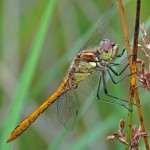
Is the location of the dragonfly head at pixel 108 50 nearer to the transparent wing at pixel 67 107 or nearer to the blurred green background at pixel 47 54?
the transparent wing at pixel 67 107

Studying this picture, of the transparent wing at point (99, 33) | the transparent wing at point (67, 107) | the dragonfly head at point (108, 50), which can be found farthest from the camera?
the transparent wing at point (67, 107)

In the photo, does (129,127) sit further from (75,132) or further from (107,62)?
(75,132)

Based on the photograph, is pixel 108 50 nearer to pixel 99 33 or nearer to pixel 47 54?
pixel 99 33

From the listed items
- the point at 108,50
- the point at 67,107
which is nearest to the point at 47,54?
the point at 67,107

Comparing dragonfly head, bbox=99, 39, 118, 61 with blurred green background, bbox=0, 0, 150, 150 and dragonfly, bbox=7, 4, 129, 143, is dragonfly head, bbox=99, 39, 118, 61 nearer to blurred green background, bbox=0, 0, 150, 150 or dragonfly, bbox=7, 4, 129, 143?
dragonfly, bbox=7, 4, 129, 143

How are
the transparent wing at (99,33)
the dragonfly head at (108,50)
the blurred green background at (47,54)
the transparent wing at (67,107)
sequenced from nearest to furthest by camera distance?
the dragonfly head at (108,50), the transparent wing at (99,33), the transparent wing at (67,107), the blurred green background at (47,54)

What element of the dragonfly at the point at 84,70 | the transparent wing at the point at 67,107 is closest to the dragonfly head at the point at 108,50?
the dragonfly at the point at 84,70

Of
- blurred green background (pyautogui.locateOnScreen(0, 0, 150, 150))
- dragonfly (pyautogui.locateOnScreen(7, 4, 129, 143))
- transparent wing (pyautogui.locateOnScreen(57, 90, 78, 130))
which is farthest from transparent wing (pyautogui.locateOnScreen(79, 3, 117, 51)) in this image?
blurred green background (pyautogui.locateOnScreen(0, 0, 150, 150))

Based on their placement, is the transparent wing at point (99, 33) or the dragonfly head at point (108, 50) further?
Answer: the transparent wing at point (99, 33)
